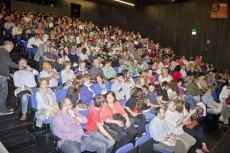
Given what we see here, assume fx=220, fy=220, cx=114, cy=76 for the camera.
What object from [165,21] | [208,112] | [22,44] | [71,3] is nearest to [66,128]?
[208,112]

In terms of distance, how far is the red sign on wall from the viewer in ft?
37.1

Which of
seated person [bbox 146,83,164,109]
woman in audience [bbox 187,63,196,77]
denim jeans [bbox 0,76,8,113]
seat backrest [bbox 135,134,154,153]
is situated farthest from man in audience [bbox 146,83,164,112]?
woman in audience [bbox 187,63,196,77]

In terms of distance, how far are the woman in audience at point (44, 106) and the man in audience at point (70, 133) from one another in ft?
2.20

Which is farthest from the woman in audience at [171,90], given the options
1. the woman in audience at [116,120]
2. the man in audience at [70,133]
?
the man in audience at [70,133]

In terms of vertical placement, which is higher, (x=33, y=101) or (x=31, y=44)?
(x=31, y=44)

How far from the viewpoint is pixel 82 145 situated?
3.40 m

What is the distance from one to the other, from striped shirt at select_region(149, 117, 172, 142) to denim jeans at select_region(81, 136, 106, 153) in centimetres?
89

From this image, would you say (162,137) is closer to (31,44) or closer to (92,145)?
(92,145)

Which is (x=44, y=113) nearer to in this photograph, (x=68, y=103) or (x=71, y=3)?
(x=68, y=103)

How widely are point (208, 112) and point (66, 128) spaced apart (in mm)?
4480

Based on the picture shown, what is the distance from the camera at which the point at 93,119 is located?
11.5 feet

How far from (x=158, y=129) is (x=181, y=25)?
34.3 feet

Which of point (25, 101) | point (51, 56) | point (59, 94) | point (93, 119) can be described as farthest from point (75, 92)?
point (51, 56)

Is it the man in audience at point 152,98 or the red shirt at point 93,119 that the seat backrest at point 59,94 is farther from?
the man in audience at point 152,98
